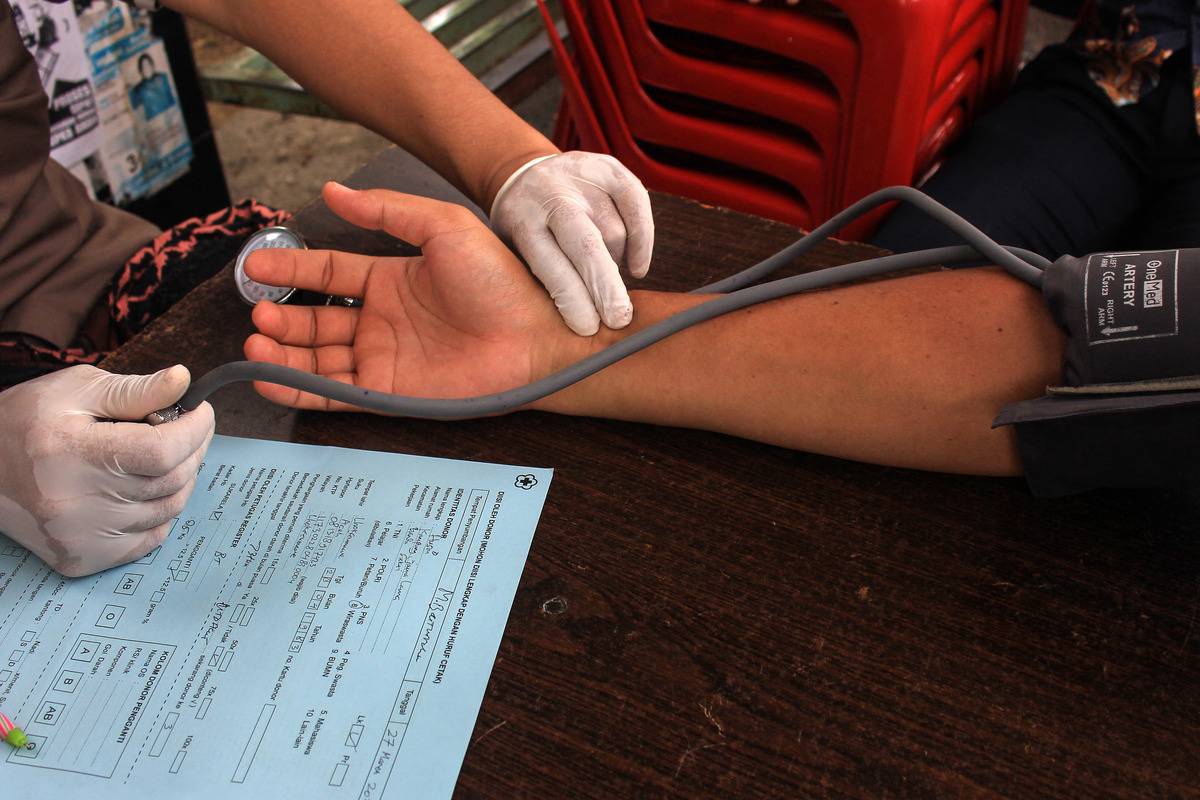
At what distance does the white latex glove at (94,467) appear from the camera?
57 cm

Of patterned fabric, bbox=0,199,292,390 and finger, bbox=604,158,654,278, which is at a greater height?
finger, bbox=604,158,654,278

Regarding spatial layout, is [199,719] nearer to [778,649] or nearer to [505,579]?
[505,579]

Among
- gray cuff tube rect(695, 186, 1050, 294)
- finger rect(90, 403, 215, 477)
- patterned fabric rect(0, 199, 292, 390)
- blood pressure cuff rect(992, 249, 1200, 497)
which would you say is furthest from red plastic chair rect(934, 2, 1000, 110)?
finger rect(90, 403, 215, 477)

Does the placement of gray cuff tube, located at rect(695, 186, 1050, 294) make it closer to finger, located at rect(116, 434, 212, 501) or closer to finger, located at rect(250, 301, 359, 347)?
finger, located at rect(250, 301, 359, 347)

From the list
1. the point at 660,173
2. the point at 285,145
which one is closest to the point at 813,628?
the point at 660,173

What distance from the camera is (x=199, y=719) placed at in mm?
514

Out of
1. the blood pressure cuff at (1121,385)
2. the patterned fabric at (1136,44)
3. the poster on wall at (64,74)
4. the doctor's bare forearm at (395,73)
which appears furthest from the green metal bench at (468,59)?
the blood pressure cuff at (1121,385)

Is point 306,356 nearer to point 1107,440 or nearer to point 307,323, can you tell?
point 307,323

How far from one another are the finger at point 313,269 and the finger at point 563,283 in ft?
Answer: 0.53

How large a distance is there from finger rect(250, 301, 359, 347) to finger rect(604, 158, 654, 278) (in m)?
0.25

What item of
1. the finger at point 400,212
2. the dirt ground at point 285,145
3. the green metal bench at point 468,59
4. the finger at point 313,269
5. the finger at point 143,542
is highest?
the finger at point 400,212

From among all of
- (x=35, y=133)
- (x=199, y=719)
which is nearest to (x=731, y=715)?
(x=199, y=719)

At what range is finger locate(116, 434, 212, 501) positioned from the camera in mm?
582

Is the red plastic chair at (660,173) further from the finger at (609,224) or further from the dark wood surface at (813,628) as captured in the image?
the dark wood surface at (813,628)
